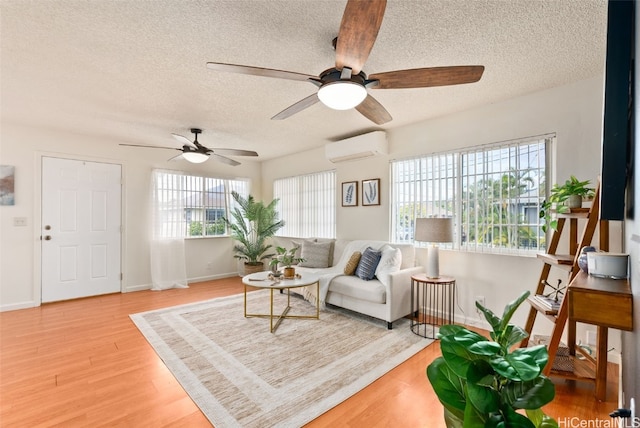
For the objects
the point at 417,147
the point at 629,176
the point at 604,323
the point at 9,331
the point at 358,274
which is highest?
the point at 417,147

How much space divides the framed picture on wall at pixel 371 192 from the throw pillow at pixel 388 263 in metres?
0.93

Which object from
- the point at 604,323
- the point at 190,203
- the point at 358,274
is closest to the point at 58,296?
the point at 190,203

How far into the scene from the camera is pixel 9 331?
3.23 meters

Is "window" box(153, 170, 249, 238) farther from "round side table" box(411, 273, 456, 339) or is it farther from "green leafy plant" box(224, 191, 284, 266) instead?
"round side table" box(411, 273, 456, 339)

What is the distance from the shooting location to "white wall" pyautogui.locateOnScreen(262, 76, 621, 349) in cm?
269

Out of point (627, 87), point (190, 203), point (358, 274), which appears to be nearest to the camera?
point (627, 87)

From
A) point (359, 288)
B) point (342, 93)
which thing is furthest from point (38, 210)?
point (342, 93)

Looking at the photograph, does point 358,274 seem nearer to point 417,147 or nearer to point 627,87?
point 417,147

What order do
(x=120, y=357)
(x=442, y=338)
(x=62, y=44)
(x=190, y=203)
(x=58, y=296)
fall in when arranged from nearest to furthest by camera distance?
1. (x=442, y=338)
2. (x=62, y=44)
3. (x=120, y=357)
4. (x=58, y=296)
5. (x=190, y=203)

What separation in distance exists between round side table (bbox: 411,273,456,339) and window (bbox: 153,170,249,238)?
4170 mm

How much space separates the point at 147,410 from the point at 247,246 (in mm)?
3883

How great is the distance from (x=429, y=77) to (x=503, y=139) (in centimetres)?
181

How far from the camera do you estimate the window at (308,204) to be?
5.19 meters

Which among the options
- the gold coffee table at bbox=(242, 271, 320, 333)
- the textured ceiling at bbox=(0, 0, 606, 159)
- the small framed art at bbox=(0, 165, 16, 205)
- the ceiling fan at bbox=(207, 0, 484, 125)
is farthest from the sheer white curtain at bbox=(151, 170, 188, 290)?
the ceiling fan at bbox=(207, 0, 484, 125)
